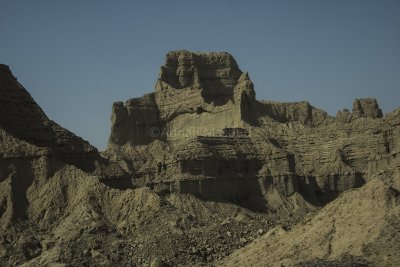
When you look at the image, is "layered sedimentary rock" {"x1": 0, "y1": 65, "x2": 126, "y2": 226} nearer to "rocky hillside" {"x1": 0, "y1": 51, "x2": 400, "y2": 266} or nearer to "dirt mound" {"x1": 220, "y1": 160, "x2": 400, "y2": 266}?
"rocky hillside" {"x1": 0, "y1": 51, "x2": 400, "y2": 266}

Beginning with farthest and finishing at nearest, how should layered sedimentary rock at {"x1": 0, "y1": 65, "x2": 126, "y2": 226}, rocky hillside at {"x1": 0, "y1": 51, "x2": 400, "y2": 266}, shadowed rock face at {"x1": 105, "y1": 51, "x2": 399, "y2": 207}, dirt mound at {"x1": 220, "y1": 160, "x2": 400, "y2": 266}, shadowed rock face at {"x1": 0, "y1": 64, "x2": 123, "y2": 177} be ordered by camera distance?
shadowed rock face at {"x1": 105, "y1": 51, "x2": 399, "y2": 207} → shadowed rock face at {"x1": 0, "y1": 64, "x2": 123, "y2": 177} → layered sedimentary rock at {"x1": 0, "y1": 65, "x2": 126, "y2": 226} → rocky hillside at {"x1": 0, "y1": 51, "x2": 400, "y2": 266} → dirt mound at {"x1": 220, "y1": 160, "x2": 400, "y2": 266}

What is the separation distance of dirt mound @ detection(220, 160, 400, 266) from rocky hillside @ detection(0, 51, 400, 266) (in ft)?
0.20

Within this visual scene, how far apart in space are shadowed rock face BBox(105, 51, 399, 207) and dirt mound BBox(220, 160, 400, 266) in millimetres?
34884

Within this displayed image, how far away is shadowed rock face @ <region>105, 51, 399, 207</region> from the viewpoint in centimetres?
7319

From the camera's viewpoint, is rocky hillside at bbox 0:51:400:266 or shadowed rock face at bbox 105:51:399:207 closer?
rocky hillside at bbox 0:51:400:266

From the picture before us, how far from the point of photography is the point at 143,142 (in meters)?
103

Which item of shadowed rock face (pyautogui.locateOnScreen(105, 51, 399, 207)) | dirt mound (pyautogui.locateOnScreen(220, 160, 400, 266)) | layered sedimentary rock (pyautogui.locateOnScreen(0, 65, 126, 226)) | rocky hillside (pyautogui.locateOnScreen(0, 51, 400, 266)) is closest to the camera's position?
dirt mound (pyautogui.locateOnScreen(220, 160, 400, 266))

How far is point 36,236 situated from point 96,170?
971 cm

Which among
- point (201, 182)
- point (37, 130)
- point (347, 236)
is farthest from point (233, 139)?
point (347, 236)

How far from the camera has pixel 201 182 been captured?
232ft

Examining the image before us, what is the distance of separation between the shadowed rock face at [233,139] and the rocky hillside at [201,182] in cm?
16

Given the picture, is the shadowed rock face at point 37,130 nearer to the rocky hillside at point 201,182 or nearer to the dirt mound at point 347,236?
the rocky hillside at point 201,182

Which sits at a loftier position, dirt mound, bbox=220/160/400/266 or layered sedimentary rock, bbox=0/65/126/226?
layered sedimentary rock, bbox=0/65/126/226

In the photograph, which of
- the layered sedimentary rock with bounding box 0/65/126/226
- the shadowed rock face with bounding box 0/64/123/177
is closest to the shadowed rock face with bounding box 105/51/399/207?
the shadowed rock face with bounding box 0/64/123/177
